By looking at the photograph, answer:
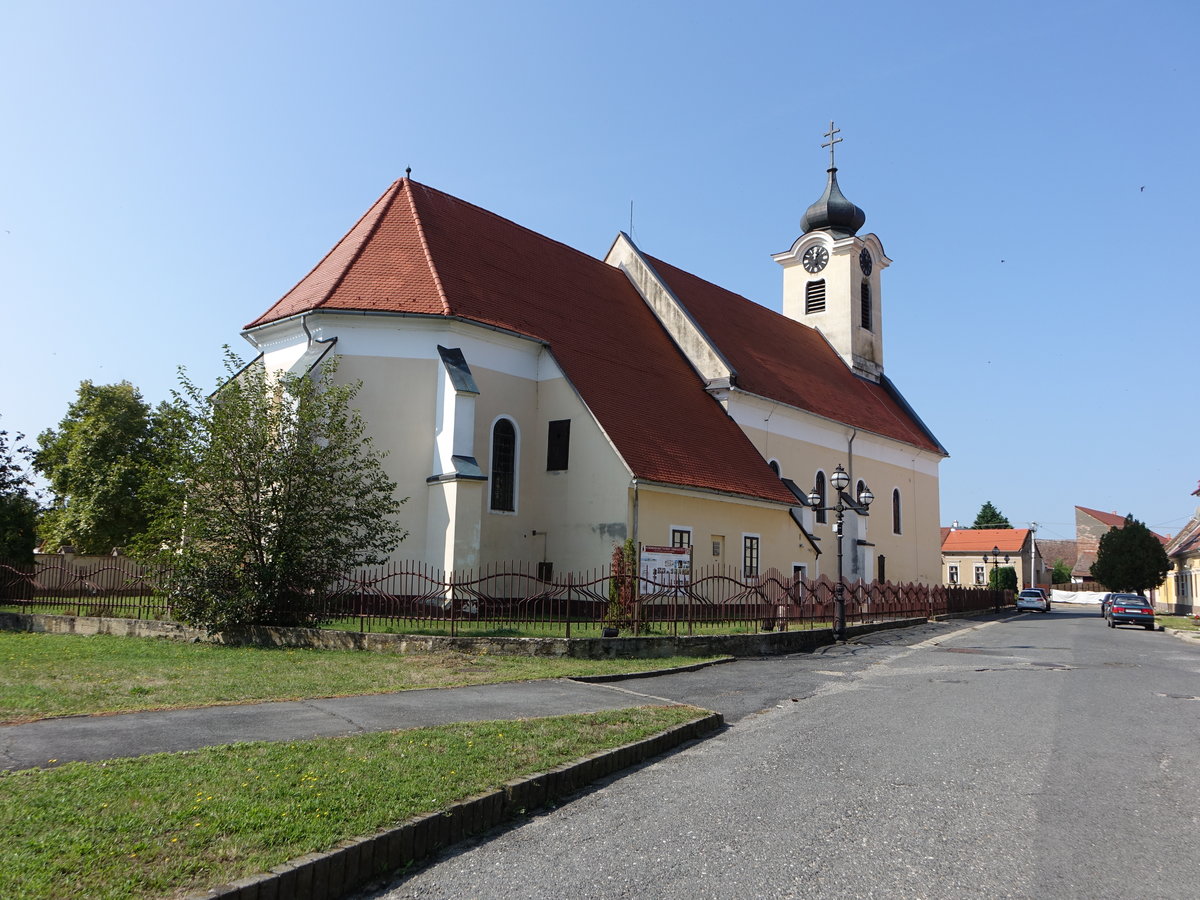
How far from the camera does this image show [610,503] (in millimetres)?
21906

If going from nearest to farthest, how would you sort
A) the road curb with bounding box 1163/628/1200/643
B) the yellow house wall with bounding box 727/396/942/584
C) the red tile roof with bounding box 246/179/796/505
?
the red tile roof with bounding box 246/179/796/505, the road curb with bounding box 1163/628/1200/643, the yellow house wall with bounding box 727/396/942/584

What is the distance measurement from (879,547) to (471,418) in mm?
22739

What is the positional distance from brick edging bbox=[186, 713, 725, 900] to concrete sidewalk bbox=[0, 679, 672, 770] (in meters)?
2.00

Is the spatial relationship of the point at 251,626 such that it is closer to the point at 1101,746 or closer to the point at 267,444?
the point at 267,444

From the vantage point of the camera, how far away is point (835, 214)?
41.9 meters

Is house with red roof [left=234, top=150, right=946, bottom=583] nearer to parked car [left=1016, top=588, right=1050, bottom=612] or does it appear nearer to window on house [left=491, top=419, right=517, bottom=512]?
window on house [left=491, top=419, right=517, bottom=512]

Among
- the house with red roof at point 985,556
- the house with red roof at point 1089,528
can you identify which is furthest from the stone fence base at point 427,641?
the house with red roof at point 1089,528

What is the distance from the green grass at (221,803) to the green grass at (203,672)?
2756 millimetres

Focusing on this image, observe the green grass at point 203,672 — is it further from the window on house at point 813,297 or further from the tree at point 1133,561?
the tree at point 1133,561

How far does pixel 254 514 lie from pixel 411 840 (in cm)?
1202

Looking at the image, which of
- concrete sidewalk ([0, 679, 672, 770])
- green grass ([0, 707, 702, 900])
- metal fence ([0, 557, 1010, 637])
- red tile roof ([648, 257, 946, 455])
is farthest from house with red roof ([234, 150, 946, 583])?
green grass ([0, 707, 702, 900])

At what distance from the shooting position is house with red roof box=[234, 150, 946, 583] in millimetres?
21297

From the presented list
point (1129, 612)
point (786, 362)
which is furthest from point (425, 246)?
point (1129, 612)

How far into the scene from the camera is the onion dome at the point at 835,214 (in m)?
41.8
